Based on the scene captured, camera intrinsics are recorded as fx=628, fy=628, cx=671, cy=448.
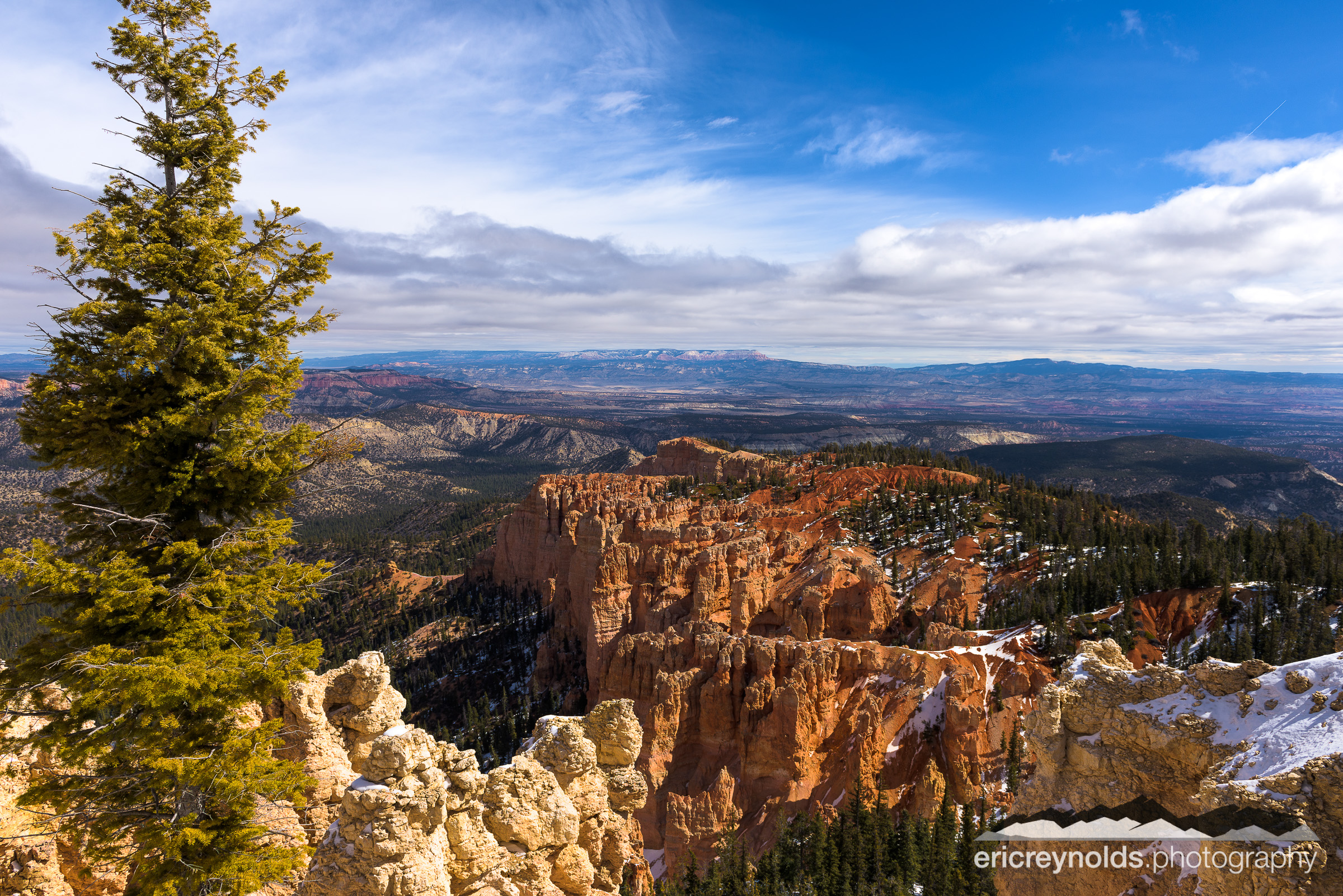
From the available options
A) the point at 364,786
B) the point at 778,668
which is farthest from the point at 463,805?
the point at 778,668

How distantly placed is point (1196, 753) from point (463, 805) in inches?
617

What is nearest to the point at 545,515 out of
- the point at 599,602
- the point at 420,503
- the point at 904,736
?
the point at 599,602

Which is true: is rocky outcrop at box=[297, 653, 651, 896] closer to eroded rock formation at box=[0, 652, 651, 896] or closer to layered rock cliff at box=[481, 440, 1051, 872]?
eroded rock formation at box=[0, 652, 651, 896]

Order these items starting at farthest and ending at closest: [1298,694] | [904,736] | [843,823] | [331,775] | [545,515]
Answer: [545,515] → [904,736] → [843,823] → [331,775] → [1298,694]

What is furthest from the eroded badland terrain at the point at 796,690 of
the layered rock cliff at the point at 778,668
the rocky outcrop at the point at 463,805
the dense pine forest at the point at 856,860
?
the dense pine forest at the point at 856,860

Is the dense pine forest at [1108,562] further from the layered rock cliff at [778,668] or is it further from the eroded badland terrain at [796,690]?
the layered rock cliff at [778,668]

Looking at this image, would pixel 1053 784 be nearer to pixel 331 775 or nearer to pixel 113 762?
pixel 331 775

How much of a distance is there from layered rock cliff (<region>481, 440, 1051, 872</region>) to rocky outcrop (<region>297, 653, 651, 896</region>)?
21272mm

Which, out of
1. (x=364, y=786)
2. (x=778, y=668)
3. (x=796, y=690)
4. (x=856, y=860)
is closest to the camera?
(x=364, y=786)

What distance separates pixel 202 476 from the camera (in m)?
10.9

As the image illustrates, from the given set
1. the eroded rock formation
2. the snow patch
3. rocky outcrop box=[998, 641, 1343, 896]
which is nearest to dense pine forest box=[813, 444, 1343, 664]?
rocky outcrop box=[998, 641, 1343, 896]

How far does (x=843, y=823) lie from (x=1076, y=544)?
139 ft

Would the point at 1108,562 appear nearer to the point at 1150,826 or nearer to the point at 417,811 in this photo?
the point at 1150,826

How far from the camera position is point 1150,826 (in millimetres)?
13336
